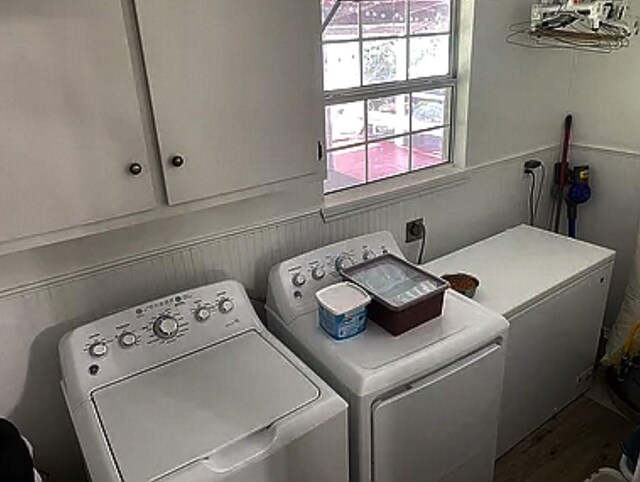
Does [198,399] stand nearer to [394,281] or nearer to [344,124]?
[394,281]

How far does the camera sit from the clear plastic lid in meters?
1.57

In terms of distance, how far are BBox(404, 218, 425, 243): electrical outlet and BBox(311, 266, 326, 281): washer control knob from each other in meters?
0.57

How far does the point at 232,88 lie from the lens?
4.39 ft

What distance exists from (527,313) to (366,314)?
0.68 metres

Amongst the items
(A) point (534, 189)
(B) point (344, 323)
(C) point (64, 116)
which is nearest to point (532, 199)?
(A) point (534, 189)

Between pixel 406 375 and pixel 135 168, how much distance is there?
89 centimetres

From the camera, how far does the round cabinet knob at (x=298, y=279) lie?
1.71 m

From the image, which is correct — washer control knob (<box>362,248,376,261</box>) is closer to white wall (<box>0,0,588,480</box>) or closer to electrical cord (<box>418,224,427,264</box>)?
white wall (<box>0,0,588,480</box>)

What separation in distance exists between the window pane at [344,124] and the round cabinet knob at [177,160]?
2.48ft

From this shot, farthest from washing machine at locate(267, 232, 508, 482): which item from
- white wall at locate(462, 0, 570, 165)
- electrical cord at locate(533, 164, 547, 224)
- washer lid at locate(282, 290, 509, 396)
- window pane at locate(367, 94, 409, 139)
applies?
electrical cord at locate(533, 164, 547, 224)

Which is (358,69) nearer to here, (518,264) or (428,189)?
(428,189)

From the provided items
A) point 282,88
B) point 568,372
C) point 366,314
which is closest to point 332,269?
point 366,314

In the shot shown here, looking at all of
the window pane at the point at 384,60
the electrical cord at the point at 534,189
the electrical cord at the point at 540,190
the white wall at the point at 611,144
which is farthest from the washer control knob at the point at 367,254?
the white wall at the point at 611,144

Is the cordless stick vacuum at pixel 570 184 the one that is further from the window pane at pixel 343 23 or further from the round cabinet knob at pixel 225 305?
the round cabinet knob at pixel 225 305
